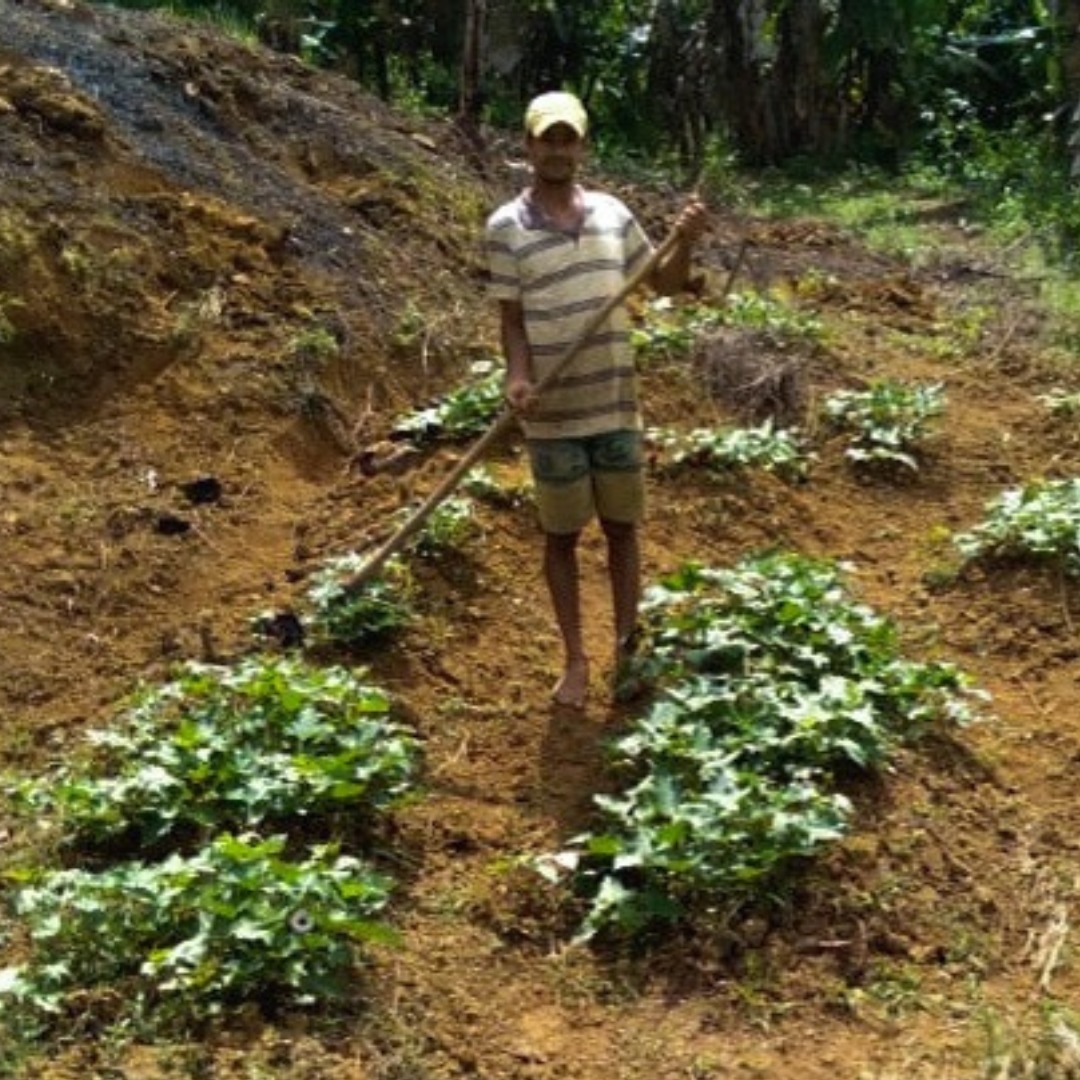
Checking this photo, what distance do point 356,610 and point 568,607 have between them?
62 centimetres

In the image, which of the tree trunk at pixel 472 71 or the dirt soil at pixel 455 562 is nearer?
the dirt soil at pixel 455 562

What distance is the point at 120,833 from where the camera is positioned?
4.11 meters

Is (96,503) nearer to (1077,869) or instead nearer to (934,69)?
(1077,869)

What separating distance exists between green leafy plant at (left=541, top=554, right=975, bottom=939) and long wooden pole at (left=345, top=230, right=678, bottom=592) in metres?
0.61

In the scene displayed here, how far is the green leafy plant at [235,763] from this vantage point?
406cm

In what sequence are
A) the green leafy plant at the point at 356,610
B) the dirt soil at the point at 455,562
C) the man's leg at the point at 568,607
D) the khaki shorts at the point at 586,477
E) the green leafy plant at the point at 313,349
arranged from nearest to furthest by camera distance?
the dirt soil at the point at 455,562 → the khaki shorts at the point at 586,477 → the man's leg at the point at 568,607 → the green leafy plant at the point at 356,610 → the green leafy plant at the point at 313,349

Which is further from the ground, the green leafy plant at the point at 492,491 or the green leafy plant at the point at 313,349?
the green leafy plant at the point at 313,349

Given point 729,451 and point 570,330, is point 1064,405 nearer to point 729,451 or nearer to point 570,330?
point 729,451

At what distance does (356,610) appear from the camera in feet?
16.3

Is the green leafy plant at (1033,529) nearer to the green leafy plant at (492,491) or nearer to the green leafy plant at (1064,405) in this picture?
the green leafy plant at (1064,405)

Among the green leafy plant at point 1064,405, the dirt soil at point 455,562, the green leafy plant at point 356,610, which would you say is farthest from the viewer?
the green leafy plant at point 1064,405

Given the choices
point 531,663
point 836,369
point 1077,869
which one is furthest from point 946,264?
point 1077,869

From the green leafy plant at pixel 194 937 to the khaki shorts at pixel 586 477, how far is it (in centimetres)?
121

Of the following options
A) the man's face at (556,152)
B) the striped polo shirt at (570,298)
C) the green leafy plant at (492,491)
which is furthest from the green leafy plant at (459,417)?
the man's face at (556,152)
